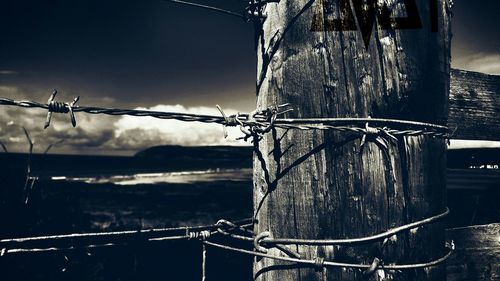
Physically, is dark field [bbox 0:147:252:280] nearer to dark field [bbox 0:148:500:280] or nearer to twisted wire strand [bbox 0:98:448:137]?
dark field [bbox 0:148:500:280]

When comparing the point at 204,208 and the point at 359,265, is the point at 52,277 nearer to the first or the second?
the point at 204,208

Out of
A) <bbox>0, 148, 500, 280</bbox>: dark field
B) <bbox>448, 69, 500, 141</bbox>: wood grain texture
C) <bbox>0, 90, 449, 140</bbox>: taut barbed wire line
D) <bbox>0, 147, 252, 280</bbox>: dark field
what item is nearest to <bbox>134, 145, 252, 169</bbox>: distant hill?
<bbox>0, 148, 500, 280</bbox>: dark field

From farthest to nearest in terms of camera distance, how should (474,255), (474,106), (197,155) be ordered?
1. (197,155)
2. (474,106)
3. (474,255)

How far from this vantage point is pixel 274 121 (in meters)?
1.33

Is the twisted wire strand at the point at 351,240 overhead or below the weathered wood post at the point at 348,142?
below

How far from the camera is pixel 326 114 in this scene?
4.33 feet

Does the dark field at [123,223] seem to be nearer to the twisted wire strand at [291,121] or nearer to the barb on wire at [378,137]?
the twisted wire strand at [291,121]

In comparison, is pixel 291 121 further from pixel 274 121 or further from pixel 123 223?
pixel 123 223

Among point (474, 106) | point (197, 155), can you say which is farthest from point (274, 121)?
point (197, 155)

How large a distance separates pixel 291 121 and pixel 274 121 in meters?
0.06

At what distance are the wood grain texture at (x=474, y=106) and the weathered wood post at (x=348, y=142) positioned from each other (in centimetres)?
91

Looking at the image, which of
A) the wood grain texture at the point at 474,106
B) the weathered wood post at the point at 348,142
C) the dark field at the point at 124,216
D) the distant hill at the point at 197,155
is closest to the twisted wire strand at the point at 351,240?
the weathered wood post at the point at 348,142

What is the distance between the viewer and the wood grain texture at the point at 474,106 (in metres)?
2.14

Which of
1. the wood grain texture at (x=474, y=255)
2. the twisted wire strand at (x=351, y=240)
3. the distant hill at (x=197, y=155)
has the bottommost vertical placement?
the wood grain texture at (x=474, y=255)
